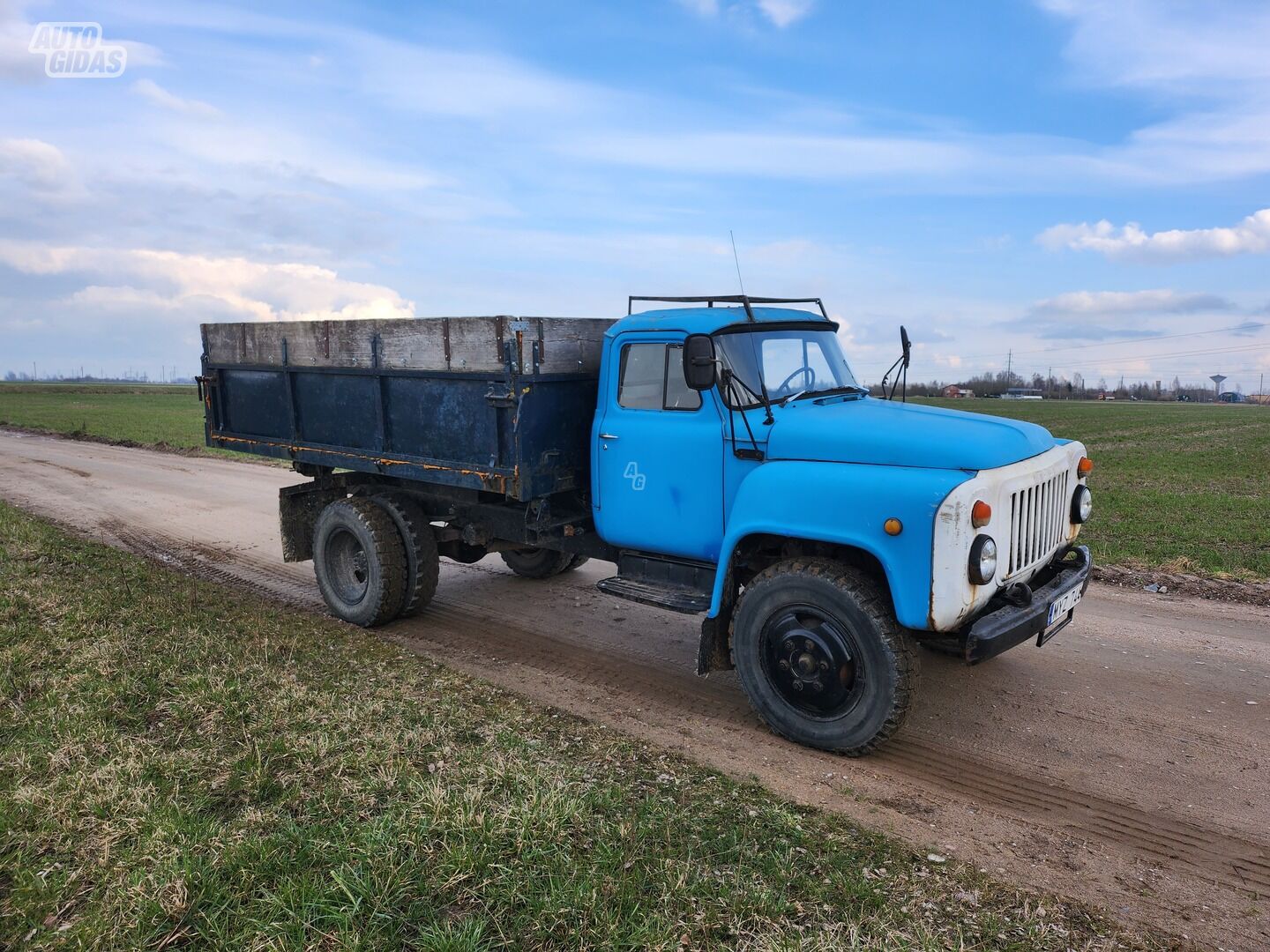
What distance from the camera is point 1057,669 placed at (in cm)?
601

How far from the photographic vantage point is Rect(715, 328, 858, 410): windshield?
206 inches

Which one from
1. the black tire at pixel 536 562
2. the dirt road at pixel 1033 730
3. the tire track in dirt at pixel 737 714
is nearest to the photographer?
the dirt road at pixel 1033 730

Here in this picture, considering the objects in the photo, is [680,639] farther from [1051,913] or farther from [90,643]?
[90,643]

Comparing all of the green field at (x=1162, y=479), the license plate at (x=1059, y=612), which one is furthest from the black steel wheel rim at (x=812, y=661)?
the green field at (x=1162, y=479)

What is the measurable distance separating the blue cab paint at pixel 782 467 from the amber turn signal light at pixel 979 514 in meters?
0.15

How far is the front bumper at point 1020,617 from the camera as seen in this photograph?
14.3 feet

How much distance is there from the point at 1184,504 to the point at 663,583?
10319 millimetres

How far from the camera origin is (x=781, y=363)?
17.9 feet

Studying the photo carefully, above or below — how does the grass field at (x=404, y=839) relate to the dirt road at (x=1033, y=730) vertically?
above

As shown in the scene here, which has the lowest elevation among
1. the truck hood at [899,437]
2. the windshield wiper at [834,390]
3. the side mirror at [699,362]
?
the truck hood at [899,437]

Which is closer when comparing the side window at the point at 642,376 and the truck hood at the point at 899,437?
the truck hood at the point at 899,437

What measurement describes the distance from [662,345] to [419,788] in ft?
10.1

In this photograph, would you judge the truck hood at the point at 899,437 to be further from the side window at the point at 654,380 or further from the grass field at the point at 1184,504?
the grass field at the point at 1184,504

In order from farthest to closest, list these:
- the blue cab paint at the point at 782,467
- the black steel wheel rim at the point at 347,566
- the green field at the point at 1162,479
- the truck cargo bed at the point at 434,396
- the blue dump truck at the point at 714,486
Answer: the green field at the point at 1162,479, the black steel wheel rim at the point at 347,566, the truck cargo bed at the point at 434,396, the blue dump truck at the point at 714,486, the blue cab paint at the point at 782,467
